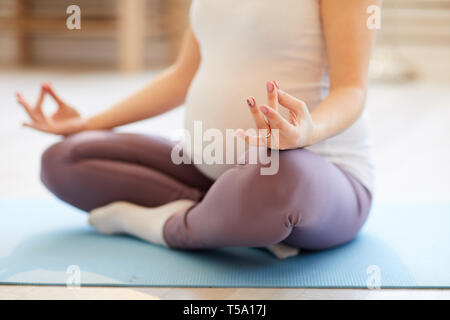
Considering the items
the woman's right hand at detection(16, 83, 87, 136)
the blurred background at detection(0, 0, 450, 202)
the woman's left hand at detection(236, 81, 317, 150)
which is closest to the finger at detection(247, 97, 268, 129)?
the woman's left hand at detection(236, 81, 317, 150)

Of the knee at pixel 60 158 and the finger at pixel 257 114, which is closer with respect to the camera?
the finger at pixel 257 114

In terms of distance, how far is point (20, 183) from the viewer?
1486 mm

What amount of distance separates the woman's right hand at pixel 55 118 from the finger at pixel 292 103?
52 centimetres

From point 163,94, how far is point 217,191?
318 millimetres

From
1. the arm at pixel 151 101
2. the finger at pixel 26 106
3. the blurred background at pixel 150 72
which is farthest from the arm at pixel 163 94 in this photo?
the blurred background at pixel 150 72

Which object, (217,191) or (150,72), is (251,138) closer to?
(217,191)

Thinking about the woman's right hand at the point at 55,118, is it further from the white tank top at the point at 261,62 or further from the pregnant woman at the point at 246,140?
the white tank top at the point at 261,62

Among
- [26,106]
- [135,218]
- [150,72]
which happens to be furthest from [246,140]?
[150,72]

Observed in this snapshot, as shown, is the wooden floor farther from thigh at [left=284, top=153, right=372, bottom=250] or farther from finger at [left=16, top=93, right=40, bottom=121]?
finger at [left=16, top=93, right=40, bottom=121]

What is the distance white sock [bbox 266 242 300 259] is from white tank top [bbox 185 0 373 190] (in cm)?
14

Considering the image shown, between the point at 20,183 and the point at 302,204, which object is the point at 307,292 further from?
the point at 20,183

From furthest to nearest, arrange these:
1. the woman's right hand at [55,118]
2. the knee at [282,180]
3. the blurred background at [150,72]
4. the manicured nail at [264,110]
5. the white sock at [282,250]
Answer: the blurred background at [150,72] < the woman's right hand at [55,118] < the white sock at [282,250] < the knee at [282,180] < the manicured nail at [264,110]

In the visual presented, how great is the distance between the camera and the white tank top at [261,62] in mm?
933
